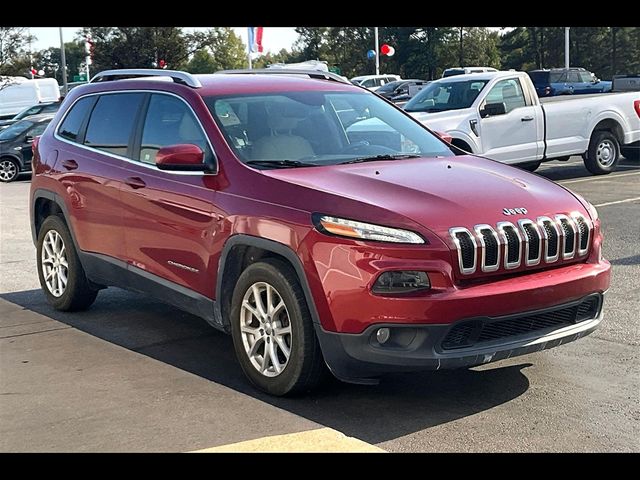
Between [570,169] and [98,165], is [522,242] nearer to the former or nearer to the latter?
[98,165]

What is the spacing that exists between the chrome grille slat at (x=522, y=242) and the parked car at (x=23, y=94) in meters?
28.7

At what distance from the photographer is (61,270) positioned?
718 centimetres

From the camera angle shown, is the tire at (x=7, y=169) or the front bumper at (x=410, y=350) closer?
the front bumper at (x=410, y=350)

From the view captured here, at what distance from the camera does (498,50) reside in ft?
229

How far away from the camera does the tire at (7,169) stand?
20438 mm

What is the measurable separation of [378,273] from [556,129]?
11.2m

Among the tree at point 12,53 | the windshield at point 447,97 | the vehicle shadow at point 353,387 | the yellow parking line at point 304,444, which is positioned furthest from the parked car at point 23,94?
the yellow parking line at point 304,444

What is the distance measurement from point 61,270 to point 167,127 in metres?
1.82

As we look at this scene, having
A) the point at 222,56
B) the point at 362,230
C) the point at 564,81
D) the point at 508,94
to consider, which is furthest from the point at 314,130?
the point at 222,56

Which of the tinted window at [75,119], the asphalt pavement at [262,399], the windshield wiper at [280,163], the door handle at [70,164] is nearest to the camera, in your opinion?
the asphalt pavement at [262,399]

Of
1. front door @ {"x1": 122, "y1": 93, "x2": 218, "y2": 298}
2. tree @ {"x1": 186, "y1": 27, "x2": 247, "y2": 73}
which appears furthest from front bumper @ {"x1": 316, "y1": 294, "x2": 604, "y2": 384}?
tree @ {"x1": 186, "y1": 27, "x2": 247, "y2": 73}

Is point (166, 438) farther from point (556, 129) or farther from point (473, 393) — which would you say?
point (556, 129)

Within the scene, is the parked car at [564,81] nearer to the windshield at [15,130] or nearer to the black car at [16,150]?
the windshield at [15,130]
